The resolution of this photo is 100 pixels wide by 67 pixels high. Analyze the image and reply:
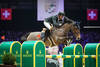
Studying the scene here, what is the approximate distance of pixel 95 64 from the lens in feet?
25.0

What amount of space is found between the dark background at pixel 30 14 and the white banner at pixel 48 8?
21cm

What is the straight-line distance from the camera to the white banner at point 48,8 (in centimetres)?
1165

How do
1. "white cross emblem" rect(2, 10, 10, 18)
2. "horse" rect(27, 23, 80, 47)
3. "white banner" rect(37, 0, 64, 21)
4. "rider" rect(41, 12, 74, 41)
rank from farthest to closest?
"white cross emblem" rect(2, 10, 10, 18) < "white banner" rect(37, 0, 64, 21) < "rider" rect(41, 12, 74, 41) < "horse" rect(27, 23, 80, 47)

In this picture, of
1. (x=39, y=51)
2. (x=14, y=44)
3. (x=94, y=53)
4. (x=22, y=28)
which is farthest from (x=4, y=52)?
(x=22, y=28)

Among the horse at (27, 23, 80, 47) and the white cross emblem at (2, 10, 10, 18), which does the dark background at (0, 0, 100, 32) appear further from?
the horse at (27, 23, 80, 47)

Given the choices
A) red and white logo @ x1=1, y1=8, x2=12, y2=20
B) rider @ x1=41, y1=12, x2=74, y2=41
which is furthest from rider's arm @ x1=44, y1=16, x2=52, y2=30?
red and white logo @ x1=1, y1=8, x2=12, y2=20

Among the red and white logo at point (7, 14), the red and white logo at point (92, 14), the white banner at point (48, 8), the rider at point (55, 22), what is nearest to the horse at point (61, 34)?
the rider at point (55, 22)

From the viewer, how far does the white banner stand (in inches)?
459

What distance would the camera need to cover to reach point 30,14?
11.9 m

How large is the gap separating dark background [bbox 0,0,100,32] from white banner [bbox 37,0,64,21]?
8.4 inches

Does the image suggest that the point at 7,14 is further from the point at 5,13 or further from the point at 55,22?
the point at 55,22

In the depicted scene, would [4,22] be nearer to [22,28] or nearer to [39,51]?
[22,28]

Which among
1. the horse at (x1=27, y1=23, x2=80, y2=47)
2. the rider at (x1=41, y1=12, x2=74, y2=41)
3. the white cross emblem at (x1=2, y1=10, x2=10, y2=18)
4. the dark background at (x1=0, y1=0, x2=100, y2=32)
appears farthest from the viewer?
the white cross emblem at (x1=2, y1=10, x2=10, y2=18)

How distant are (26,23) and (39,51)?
6.53 m
